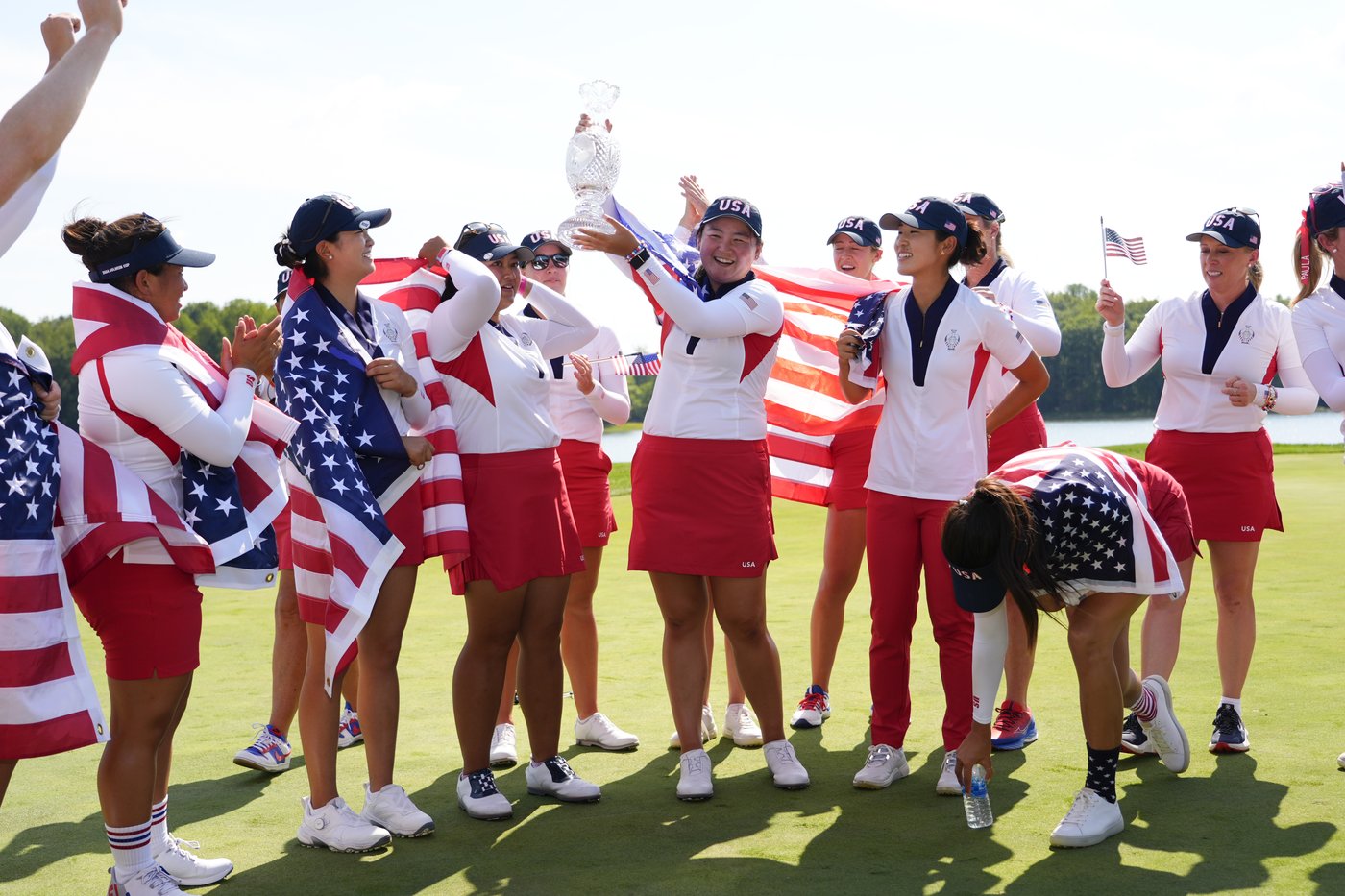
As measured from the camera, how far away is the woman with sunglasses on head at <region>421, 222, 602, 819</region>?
15.3 ft

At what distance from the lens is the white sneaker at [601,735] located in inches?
220

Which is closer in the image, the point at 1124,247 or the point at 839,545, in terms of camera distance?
the point at 1124,247

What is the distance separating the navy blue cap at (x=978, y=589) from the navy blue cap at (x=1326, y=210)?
7.37ft

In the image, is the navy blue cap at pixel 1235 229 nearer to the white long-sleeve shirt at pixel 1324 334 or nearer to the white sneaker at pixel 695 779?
the white long-sleeve shirt at pixel 1324 334

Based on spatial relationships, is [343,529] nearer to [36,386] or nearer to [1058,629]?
[36,386]

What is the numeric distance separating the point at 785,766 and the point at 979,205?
2.46 meters

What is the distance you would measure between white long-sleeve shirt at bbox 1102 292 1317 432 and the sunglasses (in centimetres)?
238

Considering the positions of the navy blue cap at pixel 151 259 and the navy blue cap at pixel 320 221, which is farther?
the navy blue cap at pixel 320 221

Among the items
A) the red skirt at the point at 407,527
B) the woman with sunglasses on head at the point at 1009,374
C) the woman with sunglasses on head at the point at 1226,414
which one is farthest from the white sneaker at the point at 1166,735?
the red skirt at the point at 407,527

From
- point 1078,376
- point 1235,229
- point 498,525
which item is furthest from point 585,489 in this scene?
point 1078,376

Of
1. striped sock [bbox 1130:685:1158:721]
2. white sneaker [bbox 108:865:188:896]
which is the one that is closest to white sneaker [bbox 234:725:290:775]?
white sneaker [bbox 108:865:188:896]

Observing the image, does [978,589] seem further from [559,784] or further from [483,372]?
[483,372]

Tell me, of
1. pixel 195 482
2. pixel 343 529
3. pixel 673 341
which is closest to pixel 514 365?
pixel 673 341

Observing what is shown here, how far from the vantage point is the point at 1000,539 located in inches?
153
